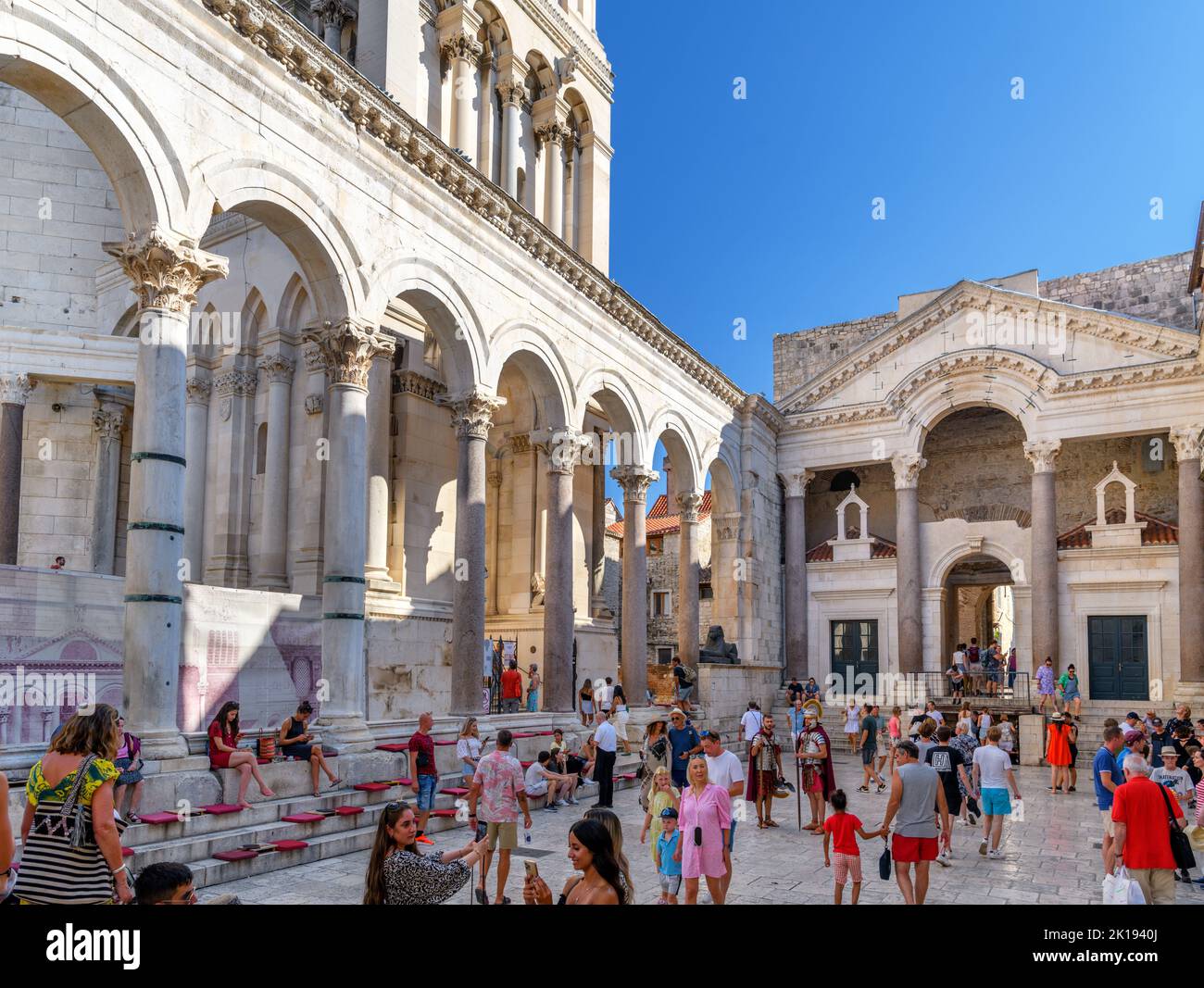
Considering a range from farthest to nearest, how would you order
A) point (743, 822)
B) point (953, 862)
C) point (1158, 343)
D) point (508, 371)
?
point (1158, 343) → point (508, 371) → point (743, 822) → point (953, 862)

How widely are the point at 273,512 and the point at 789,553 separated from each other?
16.3 m

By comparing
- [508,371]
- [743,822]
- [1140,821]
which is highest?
[508,371]

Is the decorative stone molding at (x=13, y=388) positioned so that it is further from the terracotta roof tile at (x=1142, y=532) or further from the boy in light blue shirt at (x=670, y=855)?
the terracotta roof tile at (x=1142, y=532)

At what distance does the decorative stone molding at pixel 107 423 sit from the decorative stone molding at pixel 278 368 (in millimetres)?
3908

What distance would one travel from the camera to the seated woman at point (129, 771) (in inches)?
347

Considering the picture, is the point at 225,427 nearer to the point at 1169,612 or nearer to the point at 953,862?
the point at 953,862

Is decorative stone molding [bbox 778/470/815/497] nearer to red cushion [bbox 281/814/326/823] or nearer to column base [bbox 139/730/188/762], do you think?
red cushion [bbox 281/814/326/823]

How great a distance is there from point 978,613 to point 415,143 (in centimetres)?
2830

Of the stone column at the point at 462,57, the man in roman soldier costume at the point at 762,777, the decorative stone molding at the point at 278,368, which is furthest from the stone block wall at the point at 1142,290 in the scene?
the decorative stone molding at the point at 278,368

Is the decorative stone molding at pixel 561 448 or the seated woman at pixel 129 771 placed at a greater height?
the decorative stone molding at pixel 561 448

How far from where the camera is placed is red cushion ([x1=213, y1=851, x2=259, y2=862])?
9.34m

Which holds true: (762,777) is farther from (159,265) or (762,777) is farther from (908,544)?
(908,544)
